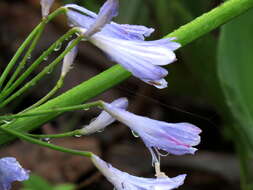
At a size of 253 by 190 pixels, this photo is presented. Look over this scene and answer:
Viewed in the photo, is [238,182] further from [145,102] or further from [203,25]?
[203,25]

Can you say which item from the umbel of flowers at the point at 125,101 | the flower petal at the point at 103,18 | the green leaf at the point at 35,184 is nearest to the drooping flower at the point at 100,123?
the umbel of flowers at the point at 125,101

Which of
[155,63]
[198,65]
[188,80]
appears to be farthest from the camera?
[188,80]

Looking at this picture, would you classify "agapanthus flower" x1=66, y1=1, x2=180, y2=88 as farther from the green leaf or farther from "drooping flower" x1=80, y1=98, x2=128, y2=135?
the green leaf

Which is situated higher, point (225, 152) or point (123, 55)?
point (123, 55)

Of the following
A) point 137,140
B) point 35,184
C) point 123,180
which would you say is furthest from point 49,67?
point 137,140

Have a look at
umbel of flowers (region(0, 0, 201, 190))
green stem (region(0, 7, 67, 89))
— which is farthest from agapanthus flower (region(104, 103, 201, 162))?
green stem (region(0, 7, 67, 89))

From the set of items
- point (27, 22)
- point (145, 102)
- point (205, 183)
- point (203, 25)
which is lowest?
point (205, 183)

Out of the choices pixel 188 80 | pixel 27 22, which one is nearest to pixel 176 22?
pixel 188 80

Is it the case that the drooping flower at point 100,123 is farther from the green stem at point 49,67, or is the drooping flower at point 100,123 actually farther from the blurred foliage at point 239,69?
the blurred foliage at point 239,69
